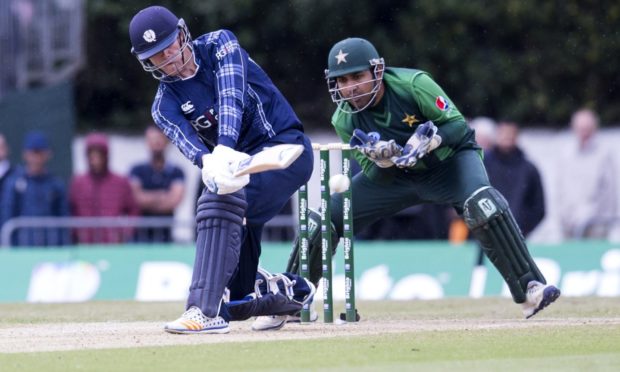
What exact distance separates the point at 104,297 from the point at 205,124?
233 inches

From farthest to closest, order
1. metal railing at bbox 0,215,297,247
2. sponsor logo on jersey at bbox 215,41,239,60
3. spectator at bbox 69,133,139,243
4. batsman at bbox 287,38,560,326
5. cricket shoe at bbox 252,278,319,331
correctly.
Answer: spectator at bbox 69,133,139,243 → metal railing at bbox 0,215,297,247 → batsman at bbox 287,38,560,326 → cricket shoe at bbox 252,278,319,331 → sponsor logo on jersey at bbox 215,41,239,60

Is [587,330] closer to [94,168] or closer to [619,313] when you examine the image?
[619,313]

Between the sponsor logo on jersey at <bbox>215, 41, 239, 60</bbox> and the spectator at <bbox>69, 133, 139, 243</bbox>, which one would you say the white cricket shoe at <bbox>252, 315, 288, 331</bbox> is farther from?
the spectator at <bbox>69, 133, 139, 243</bbox>

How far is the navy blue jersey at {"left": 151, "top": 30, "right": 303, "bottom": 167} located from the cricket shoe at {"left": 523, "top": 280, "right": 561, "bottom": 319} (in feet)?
6.08

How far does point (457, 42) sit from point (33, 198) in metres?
7.77

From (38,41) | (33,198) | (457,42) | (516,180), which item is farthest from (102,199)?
(457,42)

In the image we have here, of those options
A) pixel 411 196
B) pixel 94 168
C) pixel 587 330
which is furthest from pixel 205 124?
pixel 94 168

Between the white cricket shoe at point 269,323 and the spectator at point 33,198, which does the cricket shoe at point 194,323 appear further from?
the spectator at point 33,198

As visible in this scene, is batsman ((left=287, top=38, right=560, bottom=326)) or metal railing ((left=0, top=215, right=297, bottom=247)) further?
metal railing ((left=0, top=215, right=297, bottom=247))

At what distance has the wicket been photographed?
8.73 metres

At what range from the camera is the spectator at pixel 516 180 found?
1405cm

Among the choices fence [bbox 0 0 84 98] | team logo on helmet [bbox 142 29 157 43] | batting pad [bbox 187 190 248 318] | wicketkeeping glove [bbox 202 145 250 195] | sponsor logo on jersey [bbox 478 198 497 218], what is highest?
fence [bbox 0 0 84 98]

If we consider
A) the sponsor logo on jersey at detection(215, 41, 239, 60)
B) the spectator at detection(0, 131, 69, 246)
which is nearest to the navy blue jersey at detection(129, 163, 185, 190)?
the spectator at detection(0, 131, 69, 246)

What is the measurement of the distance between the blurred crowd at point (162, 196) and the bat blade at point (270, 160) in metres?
6.71
